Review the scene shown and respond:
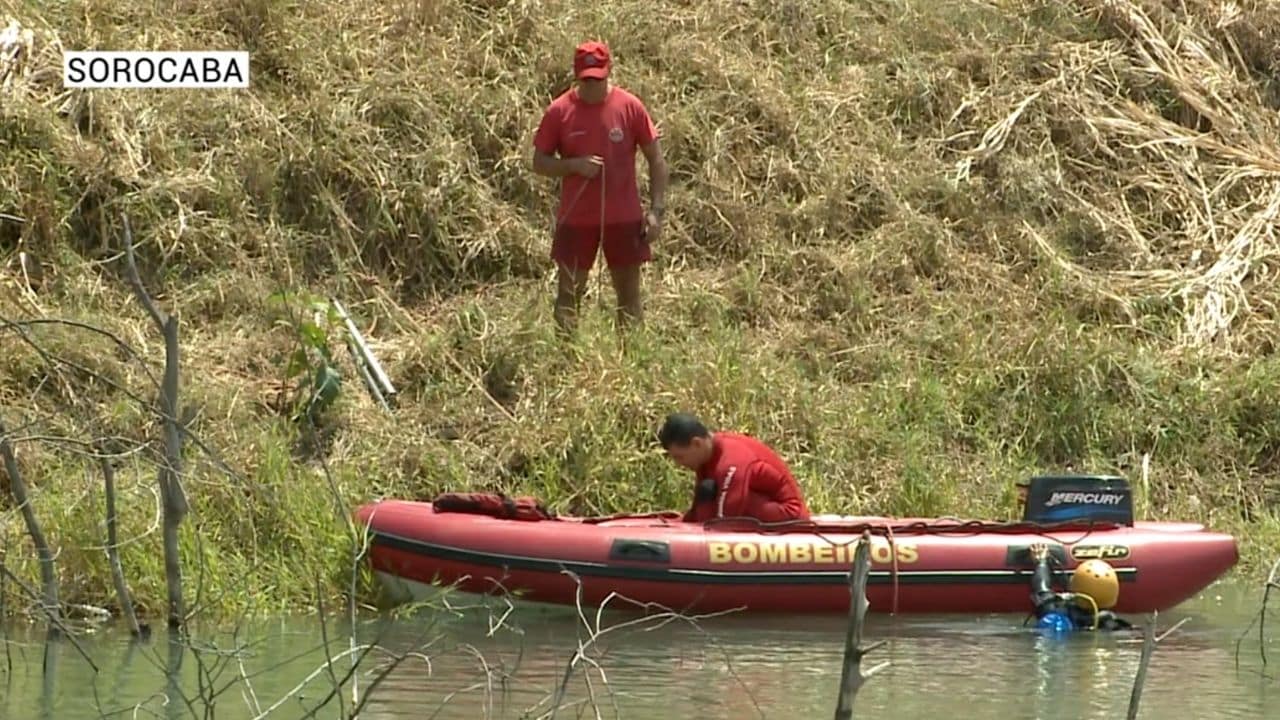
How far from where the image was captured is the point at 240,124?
1429 centimetres

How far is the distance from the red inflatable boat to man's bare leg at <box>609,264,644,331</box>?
206 cm

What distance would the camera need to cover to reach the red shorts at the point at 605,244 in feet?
40.6

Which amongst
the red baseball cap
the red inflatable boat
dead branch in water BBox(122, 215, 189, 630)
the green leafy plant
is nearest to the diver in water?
the red inflatable boat

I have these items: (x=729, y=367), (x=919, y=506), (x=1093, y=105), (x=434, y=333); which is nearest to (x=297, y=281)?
(x=434, y=333)

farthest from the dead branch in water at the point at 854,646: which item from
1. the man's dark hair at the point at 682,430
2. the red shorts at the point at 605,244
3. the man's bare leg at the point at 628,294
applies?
the man's bare leg at the point at 628,294

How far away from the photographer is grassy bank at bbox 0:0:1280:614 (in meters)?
12.0

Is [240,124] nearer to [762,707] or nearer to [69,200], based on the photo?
[69,200]

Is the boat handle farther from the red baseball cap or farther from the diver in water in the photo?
the red baseball cap

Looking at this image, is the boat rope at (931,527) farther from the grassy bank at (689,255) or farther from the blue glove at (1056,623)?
the grassy bank at (689,255)

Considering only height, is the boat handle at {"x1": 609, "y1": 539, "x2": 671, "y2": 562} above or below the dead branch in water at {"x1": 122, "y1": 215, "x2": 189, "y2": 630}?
below

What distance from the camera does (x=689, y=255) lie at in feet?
47.6

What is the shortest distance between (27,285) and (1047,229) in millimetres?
6148

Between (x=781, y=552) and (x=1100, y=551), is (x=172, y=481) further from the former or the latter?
(x=1100, y=551)

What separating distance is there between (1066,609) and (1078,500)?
756 mm
